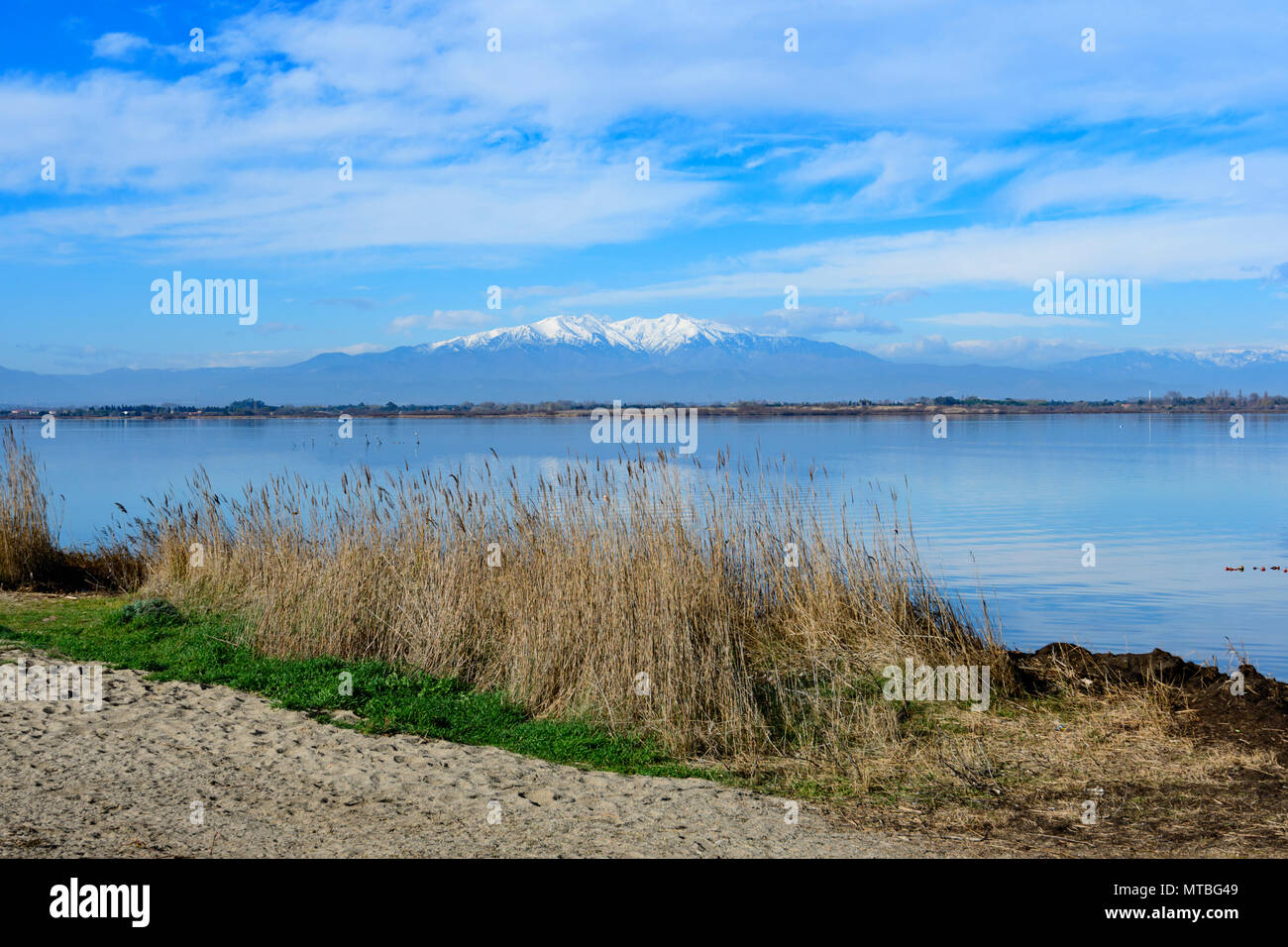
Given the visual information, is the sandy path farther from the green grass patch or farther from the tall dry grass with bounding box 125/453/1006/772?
the tall dry grass with bounding box 125/453/1006/772

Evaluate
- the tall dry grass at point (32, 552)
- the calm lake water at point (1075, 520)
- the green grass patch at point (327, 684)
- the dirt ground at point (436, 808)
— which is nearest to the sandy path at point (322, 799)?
the dirt ground at point (436, 808)

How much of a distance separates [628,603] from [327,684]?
2.86 metres

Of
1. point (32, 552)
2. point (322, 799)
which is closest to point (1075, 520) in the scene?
point (32, 552)

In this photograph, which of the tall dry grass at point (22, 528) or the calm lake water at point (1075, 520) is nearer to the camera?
the tall dry grass at point (22, 528)

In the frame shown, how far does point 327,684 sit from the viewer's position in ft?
29.6

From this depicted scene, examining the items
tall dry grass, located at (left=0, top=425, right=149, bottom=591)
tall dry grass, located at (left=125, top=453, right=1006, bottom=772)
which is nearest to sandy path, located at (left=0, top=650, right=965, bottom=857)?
tall dry grass, located at (left=125, top=453, right=1006, bottom=772)

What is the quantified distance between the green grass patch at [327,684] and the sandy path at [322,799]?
39 centimetres

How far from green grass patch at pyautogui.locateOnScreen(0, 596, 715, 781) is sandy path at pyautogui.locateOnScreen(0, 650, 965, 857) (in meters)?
0.39

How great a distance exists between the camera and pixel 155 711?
315 inches

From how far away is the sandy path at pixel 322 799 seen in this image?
5.49m

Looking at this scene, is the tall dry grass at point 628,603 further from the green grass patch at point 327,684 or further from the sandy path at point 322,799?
the sandy path at point 322,799

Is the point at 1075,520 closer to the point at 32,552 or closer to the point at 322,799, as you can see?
the point at 32,552
